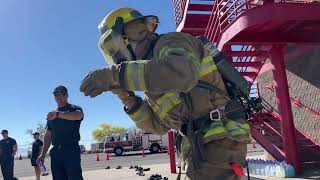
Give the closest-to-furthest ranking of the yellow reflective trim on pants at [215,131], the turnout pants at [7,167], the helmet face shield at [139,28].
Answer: the yellow reflective trim on pants at [215,131]
the helmet face shield at [139,28]
the turnout pants at [7,167]

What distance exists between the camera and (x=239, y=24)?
25.7 feet

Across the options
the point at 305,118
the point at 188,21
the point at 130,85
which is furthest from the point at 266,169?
the point at 130,85

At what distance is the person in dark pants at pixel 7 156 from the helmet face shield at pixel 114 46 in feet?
31.4

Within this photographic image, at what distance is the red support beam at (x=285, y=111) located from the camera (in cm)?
862

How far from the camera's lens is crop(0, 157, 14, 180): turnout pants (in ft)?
36.6

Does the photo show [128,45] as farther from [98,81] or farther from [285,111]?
[285,111]

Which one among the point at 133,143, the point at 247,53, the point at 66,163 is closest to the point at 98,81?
the point at 66,163

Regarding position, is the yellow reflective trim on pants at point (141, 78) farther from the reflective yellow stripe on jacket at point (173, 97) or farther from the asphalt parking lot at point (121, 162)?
the asphalt parking lot at point (121, 162)

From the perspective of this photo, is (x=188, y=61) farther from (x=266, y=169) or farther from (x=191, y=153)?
(x=266, y=169)

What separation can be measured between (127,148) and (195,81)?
98.0 ft

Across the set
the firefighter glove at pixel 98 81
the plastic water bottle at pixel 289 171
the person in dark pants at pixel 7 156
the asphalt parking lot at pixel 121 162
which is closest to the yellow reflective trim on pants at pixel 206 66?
the firefighter glove at pixel 98 81

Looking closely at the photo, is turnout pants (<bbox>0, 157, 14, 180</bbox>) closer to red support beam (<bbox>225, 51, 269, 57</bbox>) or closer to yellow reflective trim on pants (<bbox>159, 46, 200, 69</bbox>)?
red support beam (<bbox>225, 51, 269, 57</bbox>)

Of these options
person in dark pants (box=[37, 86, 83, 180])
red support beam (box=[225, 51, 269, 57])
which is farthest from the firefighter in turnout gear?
red support beam (box=[225, 51, 269, 57])

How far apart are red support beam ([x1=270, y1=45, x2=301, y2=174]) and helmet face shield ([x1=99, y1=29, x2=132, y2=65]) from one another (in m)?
6.71
